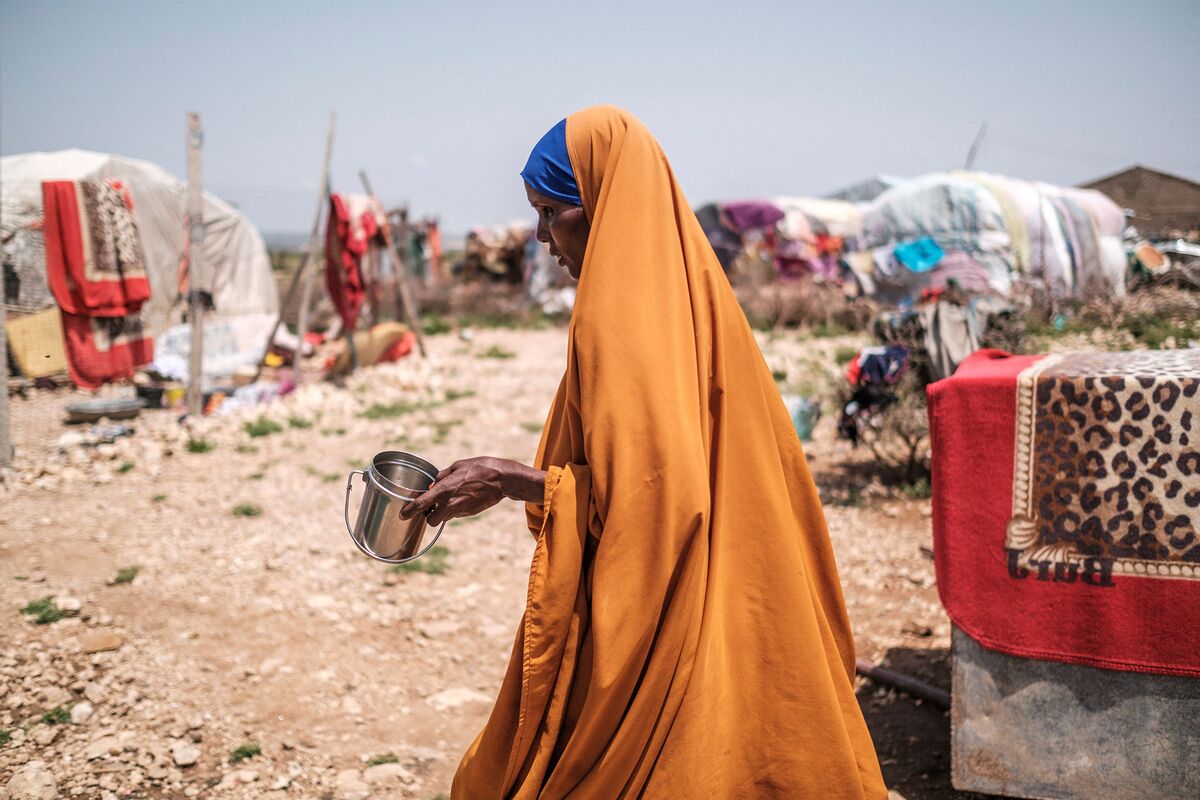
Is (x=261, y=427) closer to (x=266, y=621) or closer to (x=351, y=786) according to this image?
(x=266, y=621)

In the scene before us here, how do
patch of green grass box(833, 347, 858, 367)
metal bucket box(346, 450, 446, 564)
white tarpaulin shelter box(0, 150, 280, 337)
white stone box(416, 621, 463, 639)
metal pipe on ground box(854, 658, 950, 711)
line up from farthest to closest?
1. white tarpaulin shelter box(0, 150, 280, 337)
2. patch of green grass box(833, 347, 858, 367)
3. white stone box(416, 621, 463, 639)
4. metal pipe on ground box(854, 658, 950, 711)
5. metal bucket box(346, 450, 446, 564)

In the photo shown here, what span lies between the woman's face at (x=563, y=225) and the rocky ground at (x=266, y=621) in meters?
1.84

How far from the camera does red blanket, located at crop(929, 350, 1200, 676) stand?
187 cm

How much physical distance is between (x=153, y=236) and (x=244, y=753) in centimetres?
1138

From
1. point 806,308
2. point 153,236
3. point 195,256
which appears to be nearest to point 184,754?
point 195,256

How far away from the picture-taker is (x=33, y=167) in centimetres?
1080

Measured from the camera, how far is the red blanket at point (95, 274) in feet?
22.2

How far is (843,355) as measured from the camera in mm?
9250

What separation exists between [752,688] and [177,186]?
1365cm

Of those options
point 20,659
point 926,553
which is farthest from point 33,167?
point 926,553

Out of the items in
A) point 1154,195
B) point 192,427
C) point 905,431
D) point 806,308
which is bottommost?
point 192,427

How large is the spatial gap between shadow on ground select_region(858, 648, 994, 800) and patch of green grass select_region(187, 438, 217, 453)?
5288 millimetres

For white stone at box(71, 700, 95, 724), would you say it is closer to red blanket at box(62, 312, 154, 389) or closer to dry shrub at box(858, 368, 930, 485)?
dry shrub at box(858, 368, 930, 485)

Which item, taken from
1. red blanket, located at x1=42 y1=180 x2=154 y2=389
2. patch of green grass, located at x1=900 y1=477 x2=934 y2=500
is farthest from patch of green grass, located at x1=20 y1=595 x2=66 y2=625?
patch of green grass, located at x1=900 y1=477 x2=934 y2=500
